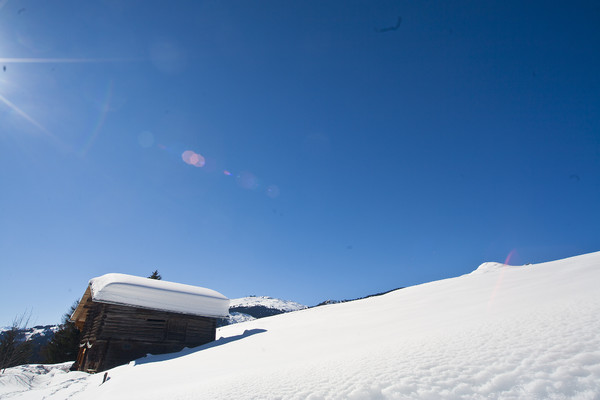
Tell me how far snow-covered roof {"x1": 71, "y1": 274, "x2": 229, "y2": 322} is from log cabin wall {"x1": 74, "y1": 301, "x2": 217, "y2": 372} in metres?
0.57

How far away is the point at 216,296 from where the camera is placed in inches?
811

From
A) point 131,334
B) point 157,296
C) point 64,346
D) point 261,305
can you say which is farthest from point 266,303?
point 131,334

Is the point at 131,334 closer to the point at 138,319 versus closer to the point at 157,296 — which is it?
the point at 138,319

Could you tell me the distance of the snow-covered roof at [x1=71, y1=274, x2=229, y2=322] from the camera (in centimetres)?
1620

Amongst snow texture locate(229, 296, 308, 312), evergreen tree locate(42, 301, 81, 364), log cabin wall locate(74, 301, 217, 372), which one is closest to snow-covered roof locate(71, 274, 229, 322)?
log cabin wall locate(74, 301, 217, 372)

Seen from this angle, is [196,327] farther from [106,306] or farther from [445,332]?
[445,332]

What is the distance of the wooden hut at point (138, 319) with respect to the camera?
1578 centimetres

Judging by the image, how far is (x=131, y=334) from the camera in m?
16.5

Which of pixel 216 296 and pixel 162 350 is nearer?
pixel 162 350

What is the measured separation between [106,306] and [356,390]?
18681 millimetres

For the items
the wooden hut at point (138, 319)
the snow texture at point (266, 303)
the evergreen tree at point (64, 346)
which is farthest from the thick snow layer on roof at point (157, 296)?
the snow texture at point (266, 303)

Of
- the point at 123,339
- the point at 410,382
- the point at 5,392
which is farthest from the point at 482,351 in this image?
the point at 123,339

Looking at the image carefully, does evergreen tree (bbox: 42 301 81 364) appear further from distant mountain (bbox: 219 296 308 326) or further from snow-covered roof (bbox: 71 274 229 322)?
distant mountain (bbox: 219 296 308 326)

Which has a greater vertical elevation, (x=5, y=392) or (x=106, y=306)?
(x=106, y=306)
